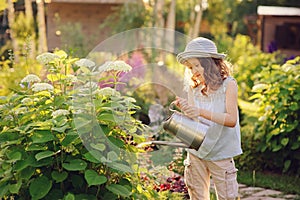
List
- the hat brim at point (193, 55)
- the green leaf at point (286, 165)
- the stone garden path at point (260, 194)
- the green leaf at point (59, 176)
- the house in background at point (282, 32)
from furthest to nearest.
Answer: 1. the house in background at point (282, 32)
2. the green leaf at point (286, 165)
3. the stone garden path at point (260, 194)
4. the hat brim at point (193, 55)
5. the green leaf at point (59, 176)

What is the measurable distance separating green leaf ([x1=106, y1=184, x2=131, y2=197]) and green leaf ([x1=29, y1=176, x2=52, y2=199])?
0.31 meters

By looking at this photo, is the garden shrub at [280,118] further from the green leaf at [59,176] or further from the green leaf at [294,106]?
the green leaf at [59,176]

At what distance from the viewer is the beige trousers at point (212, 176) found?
134 inches

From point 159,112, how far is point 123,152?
295 centimetres

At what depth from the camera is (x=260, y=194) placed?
511cm

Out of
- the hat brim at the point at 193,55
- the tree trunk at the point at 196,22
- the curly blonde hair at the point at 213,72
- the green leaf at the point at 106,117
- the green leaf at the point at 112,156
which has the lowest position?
the tree trunk at the point at 196,22

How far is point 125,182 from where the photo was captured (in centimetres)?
338

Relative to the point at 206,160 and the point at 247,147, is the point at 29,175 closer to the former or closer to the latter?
the point at 206,160

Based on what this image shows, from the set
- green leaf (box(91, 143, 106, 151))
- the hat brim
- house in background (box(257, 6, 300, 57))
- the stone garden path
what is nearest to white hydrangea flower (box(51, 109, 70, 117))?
green leaf (box(91, 143, 106, 151))

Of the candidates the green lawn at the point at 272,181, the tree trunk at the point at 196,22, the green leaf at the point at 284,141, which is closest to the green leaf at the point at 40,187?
the green lawn at the point at 272,181

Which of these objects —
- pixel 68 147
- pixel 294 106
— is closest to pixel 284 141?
pixel 294 106

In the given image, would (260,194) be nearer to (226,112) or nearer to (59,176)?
(226,112)

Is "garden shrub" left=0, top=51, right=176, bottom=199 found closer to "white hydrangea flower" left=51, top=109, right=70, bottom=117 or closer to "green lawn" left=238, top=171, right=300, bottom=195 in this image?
"white hydrangea flower" left=51, top=109, right=70, bottom=117

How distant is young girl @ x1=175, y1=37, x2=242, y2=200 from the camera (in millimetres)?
3277
